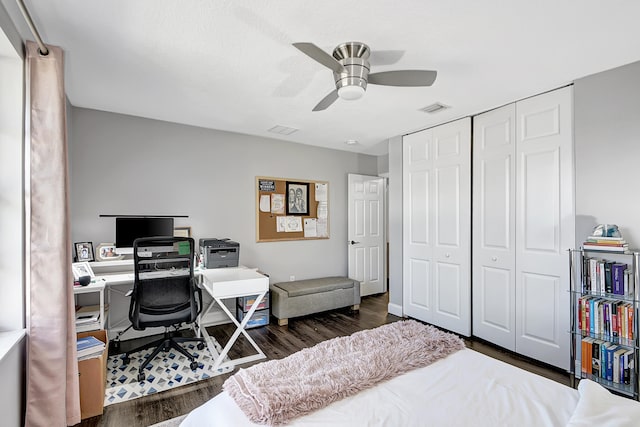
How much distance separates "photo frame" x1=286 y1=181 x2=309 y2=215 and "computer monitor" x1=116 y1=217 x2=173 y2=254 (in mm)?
1672

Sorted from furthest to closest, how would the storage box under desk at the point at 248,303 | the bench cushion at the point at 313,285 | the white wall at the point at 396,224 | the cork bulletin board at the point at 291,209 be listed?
the cork bulletin board at the point at 291,209
the white wall at the point at 396,224
the bench cushion at the point at 313,285
the storage box under desk at the point at 248,303

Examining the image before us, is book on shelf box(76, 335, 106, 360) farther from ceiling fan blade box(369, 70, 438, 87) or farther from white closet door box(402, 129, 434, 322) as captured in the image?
white closet door box(402, 129, 434, 322)

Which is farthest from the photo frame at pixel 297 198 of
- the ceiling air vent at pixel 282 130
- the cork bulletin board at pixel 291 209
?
the ceiling air vent at pixel 282 130

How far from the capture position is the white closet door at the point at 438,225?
3.43 m

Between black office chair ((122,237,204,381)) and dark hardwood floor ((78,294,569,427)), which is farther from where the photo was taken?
black office chair ((122,237,204,381))

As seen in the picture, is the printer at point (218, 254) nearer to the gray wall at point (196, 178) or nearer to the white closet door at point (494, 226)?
the gray wall at point (196, 178)

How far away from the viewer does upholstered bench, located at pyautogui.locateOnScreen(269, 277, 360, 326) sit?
386 centimetres

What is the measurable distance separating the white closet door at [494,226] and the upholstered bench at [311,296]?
1.63 meters

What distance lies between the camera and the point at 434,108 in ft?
10.4

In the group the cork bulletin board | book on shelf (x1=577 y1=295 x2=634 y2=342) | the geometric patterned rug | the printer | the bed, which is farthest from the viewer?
the cork bulletin board

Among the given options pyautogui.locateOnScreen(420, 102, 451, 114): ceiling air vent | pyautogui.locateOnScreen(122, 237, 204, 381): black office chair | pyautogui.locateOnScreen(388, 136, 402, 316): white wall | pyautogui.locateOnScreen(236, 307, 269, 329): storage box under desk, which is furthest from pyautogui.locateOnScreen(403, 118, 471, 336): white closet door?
pyautogui.locateOnScreen(122, 237, 204, 381): black office chair

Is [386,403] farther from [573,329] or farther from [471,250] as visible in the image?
[471,250]

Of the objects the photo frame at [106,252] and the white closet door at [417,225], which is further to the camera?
the white closet door at [417,225]

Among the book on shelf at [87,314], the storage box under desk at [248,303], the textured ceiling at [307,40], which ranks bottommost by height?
the storage box under desk at [248,303]
